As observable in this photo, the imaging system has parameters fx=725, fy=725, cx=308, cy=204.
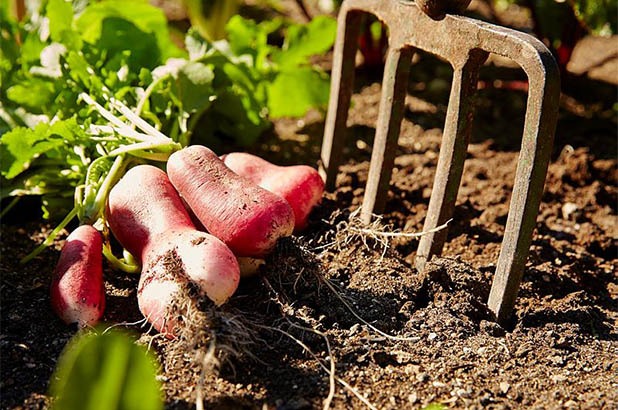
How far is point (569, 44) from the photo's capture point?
12.0 feet

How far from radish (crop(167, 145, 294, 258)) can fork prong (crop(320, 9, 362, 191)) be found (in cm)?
62

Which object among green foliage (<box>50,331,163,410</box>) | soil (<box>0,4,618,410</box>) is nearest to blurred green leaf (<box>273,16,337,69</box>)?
soil (<box>0,4,618,410</box>)

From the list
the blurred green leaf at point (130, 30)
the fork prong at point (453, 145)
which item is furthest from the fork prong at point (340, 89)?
the blurred green leaf at point (130, 30)

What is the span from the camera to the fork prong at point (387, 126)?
2395mm

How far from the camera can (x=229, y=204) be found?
2.09 meters

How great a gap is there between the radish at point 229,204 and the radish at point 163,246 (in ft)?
0.23

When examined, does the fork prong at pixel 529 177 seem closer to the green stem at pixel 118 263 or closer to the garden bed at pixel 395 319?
the garden bed at pixel 395 319

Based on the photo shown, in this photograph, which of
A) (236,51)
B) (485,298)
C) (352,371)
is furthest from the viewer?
(236,51)

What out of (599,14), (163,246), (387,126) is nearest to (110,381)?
(163,246)

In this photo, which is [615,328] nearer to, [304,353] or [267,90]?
[304,353]

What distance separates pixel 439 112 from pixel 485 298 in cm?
162

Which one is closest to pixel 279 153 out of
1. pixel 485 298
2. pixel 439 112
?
pixel 439 112

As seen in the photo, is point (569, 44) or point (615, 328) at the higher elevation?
point (569, 44)

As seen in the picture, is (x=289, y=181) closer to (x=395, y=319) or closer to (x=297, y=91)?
(x=395, y=319)
